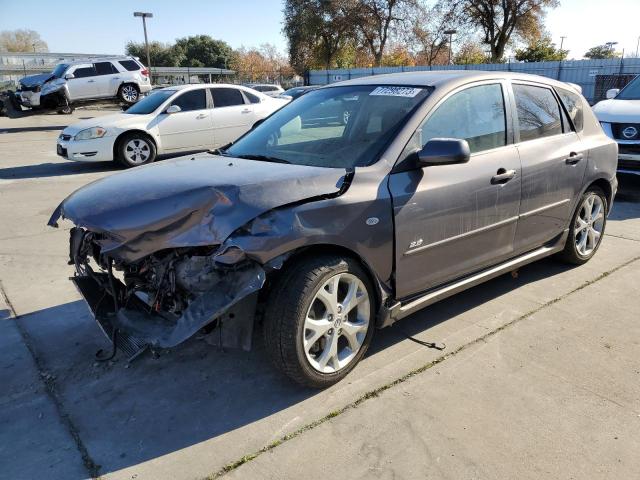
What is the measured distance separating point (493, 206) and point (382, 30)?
43.8m

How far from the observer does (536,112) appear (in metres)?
4.17

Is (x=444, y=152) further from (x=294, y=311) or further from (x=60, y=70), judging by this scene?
(x=60, y=70)

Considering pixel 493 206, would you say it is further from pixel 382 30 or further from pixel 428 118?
pixel 382 30

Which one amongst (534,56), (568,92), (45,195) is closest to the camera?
(568,92)

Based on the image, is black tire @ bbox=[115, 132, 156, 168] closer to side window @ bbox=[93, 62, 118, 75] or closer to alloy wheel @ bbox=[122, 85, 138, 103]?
alloy wheel @ bbox=[122, 85, 138, 103]

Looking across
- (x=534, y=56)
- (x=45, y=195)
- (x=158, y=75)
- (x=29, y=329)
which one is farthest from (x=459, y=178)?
(x=158, y=75)

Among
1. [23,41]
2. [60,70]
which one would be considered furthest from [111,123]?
[23,41]

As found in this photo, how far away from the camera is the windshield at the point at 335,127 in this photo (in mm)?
3311

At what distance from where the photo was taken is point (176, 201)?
9.09 ft

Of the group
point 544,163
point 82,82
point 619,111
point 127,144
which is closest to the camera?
point 544,163

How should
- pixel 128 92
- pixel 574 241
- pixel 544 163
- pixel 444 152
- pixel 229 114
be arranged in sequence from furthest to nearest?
pixel 128 92 < pixel 229 114 < pixel 574 241 < pixel 544 163 < pixel 444 152

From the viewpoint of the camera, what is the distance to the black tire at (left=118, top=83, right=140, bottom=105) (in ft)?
65.8

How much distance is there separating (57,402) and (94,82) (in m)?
19.4

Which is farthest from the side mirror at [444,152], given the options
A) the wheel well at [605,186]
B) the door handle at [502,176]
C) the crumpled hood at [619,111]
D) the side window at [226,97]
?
the side window at [226,97]
